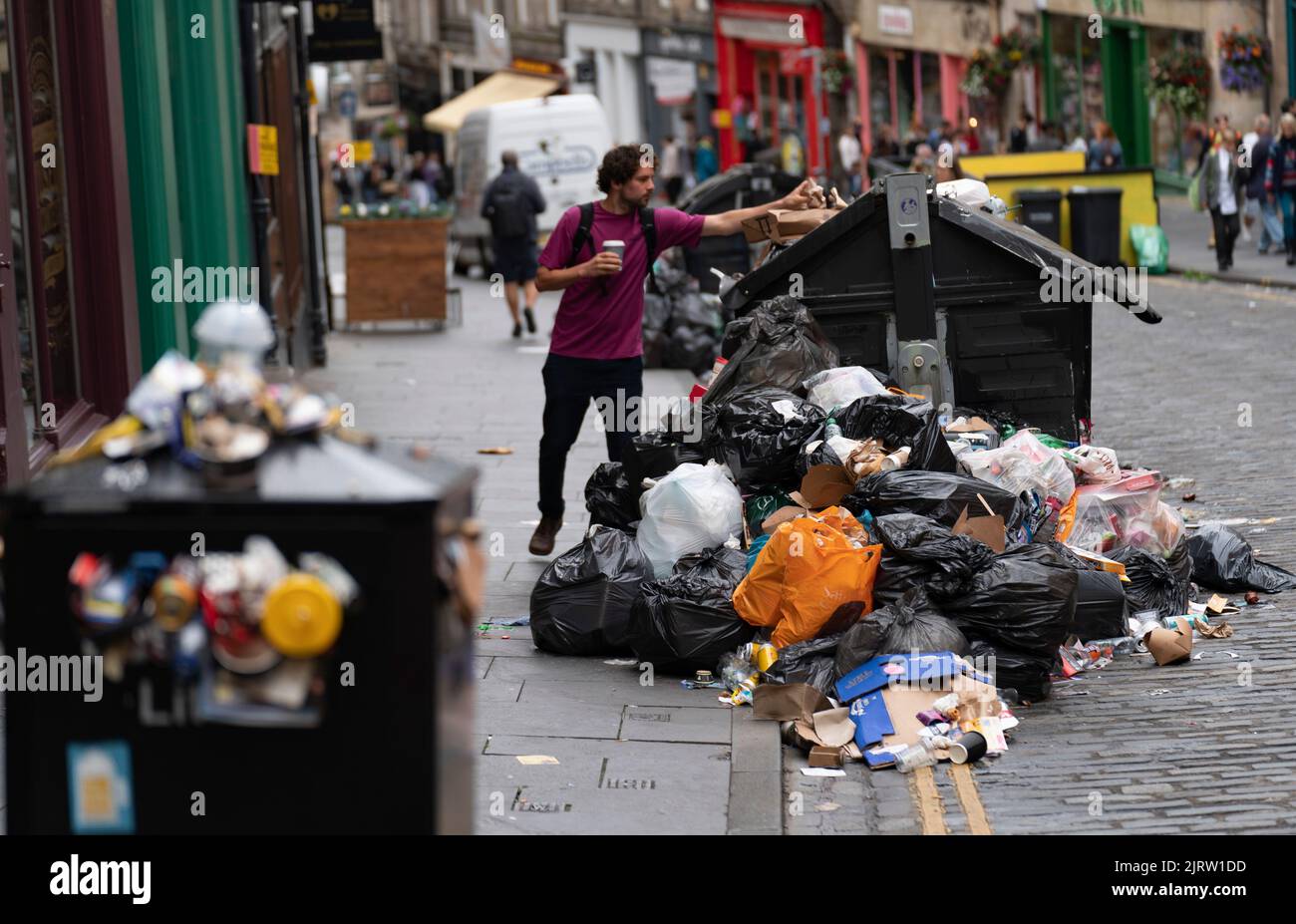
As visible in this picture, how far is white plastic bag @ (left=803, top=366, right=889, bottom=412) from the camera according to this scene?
8.49 metres

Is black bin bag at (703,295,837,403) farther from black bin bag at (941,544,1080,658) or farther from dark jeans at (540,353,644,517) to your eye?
black bin bag at (941,544,1080,658)

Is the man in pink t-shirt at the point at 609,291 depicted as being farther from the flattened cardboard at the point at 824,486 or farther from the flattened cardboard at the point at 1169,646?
the flattened cardboard at the point at 1169,646

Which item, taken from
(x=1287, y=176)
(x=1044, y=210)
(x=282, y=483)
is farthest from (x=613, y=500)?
(x=1287, y=176)

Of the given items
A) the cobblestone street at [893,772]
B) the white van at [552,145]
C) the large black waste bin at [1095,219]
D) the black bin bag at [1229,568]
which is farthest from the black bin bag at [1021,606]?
the white van at [552,145]

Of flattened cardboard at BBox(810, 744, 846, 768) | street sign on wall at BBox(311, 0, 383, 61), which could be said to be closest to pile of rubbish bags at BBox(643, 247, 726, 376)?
street sign on wall at BBox(311, 0, 383, 61)

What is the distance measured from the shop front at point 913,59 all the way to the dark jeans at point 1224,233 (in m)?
20.2

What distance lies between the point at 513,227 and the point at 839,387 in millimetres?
12144

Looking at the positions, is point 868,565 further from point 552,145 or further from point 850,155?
point 850,155

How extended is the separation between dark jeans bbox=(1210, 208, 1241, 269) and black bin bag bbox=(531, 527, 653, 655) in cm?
1706

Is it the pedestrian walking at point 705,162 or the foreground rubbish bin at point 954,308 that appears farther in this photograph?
the pedestrian walking at point 705,162

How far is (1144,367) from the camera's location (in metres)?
15.2

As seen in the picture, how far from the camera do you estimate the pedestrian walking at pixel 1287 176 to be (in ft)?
73.9

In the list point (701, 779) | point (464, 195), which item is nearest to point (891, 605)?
point (701, 779)

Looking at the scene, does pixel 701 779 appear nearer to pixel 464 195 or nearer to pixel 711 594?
pixel 711 594
